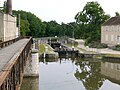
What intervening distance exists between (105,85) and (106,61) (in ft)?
71.3

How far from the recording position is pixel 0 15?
3622 cm

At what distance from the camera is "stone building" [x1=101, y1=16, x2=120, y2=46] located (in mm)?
68188

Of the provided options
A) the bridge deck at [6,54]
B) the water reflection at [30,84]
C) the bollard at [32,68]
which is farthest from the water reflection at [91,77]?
the bridge deck at [6,54]

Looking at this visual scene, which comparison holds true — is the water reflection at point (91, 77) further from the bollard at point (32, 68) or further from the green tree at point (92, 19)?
the green tree at point (92, 19)

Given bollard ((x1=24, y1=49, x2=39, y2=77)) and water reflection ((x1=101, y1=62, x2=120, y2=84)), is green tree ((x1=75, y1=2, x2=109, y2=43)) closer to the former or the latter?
water reflection ((x1=101, y1=62, x2=120, y2=84))

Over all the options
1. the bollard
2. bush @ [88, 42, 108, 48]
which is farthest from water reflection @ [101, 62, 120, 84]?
bush @ [88, 42, 108, 48]

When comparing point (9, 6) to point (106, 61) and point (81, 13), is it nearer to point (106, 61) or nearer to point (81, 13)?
point (106, 61)

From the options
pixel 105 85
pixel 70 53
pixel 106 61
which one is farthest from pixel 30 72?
pixel 70 53

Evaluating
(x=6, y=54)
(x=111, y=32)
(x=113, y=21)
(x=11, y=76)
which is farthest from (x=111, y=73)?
(x=113, y=21)

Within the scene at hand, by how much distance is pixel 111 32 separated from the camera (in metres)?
70.8

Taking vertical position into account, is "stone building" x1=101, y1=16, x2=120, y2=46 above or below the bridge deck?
above

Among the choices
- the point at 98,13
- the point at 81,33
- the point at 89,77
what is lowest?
the point at 89,77

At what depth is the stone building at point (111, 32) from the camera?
6819cm

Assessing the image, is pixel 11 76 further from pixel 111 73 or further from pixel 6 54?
pixel 111 73
